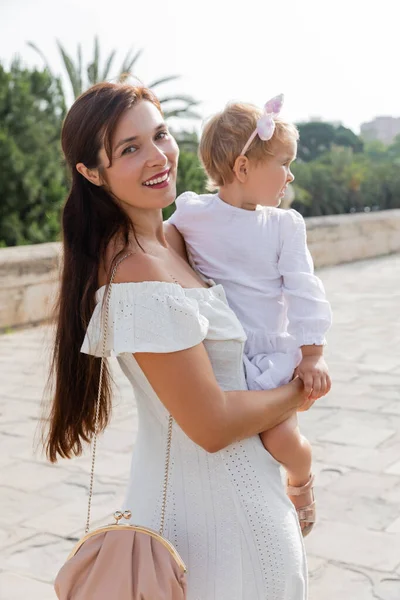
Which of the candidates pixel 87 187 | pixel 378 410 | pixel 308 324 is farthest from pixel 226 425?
pixel 378 410

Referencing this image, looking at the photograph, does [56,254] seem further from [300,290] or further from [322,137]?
[322,137]

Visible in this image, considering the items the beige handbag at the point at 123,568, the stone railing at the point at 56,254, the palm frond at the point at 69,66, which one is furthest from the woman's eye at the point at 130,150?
the palm frond at the point at 69,66

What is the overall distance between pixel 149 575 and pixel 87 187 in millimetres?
783

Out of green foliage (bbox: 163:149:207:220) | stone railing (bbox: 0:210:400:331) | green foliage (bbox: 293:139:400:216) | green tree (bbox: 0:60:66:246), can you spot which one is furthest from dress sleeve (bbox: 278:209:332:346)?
green foliage (bbox: 293:139:400:216)

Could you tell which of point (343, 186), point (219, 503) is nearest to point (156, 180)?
point (219, 503)

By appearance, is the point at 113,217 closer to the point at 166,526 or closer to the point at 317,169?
the point at 166,526

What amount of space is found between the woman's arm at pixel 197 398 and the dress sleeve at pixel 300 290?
34 centimetres

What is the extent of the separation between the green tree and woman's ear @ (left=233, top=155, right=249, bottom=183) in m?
8.13

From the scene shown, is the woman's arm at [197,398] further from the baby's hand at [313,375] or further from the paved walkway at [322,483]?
the paved walkway at [322,483]

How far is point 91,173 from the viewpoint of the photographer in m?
1.75

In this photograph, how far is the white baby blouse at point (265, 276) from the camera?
Result: 6.52 ft

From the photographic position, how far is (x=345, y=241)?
551 inches

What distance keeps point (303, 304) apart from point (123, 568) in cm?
75

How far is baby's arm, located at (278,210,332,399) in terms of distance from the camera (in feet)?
6.37
